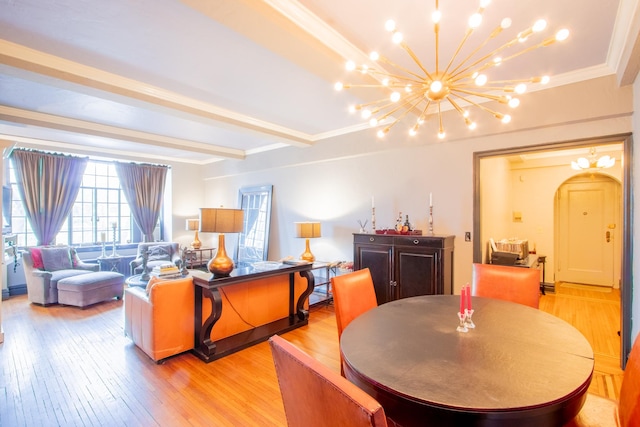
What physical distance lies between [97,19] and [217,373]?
292 centimetres

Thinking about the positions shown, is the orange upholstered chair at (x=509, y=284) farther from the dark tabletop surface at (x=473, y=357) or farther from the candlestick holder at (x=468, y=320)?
the candlestick holder at (x=468, y=320)

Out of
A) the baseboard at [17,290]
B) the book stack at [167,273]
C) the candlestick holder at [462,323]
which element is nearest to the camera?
the candlestick holder at [462,323]

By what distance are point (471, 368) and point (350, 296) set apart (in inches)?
40.3

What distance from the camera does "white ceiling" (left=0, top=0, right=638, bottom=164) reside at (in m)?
2.02

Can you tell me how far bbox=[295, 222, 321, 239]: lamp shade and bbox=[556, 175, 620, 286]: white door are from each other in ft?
16.8

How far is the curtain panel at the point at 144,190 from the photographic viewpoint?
21.2 ft

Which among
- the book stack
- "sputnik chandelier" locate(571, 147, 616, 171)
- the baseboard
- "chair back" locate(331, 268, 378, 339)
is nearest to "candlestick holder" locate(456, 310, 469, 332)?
"chair back" locate(331, 268, 378, 339)

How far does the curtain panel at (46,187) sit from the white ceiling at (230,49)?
1.79m

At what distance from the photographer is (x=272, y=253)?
6133 millimetres

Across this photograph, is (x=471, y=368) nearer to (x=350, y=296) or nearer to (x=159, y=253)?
(x=350, y=296)

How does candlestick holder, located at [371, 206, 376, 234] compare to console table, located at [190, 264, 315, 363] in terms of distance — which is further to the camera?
candlestick holder, located at [371, 206, 376, 234]

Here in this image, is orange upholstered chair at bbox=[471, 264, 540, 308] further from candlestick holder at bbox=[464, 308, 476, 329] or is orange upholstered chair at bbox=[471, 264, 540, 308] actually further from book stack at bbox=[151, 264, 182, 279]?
book stack at bbox=[151, 264, 182, 279]

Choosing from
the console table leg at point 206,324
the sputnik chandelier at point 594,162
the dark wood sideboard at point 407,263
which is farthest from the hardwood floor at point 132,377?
the sputnik chandelier at point 594,162

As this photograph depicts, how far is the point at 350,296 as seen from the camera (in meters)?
2.15
